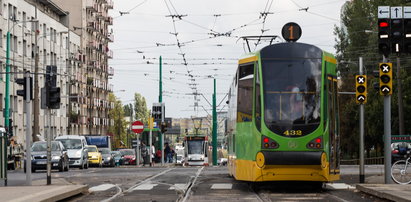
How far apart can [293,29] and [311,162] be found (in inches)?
151

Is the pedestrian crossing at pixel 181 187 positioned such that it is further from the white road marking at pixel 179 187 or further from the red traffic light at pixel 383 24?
the red traffic light at pixel 383 24

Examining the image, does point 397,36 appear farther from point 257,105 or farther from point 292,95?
point 257,105

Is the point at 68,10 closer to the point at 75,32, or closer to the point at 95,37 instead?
the point at 75,32

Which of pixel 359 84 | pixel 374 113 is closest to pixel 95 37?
pixel 374 113

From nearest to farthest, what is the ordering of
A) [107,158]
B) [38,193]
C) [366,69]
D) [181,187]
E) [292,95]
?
[38,193]
[292,95]
[181,187]
[107,158]
[366,69]

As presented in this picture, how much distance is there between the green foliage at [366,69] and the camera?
6925 cm

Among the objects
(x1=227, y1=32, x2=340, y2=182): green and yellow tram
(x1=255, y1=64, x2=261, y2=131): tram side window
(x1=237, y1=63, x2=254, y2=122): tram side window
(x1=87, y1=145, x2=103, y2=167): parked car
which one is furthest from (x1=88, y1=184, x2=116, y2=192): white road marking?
(x1=87, y1=145, x2=103, y2=167): parked car

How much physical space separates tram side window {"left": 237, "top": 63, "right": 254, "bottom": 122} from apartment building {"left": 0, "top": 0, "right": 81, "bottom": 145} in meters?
40.1

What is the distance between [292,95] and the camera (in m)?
22.2

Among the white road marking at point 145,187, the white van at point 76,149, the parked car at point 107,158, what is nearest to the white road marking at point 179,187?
the white road marking at point 145,187

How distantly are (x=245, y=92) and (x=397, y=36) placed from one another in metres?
4.00

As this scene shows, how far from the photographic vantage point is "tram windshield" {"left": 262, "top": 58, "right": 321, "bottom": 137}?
2205cm

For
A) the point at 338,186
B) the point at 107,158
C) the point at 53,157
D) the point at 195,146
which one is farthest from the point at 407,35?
the point at 195,146

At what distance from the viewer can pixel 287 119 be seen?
22.1m
